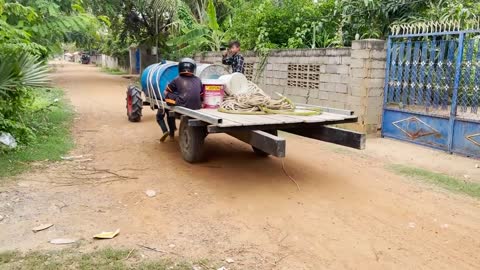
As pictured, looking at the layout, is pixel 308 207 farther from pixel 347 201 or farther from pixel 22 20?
pixel 22 20

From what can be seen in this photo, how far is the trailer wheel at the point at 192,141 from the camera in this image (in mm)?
5828

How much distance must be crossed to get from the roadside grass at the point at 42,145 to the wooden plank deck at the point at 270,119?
109 inches

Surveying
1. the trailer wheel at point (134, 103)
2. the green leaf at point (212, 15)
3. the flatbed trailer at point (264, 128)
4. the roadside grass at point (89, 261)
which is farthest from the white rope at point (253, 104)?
the green leaf at point (212, 15)

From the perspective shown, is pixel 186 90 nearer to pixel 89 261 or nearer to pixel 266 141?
pixel 266 141

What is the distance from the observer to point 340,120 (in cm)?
518

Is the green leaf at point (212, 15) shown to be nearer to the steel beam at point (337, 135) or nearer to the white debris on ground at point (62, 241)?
the steel beam at point (337, 135)

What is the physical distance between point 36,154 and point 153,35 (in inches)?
742

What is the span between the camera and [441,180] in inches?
220

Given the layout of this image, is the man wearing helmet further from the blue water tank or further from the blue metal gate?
the blue metal gate

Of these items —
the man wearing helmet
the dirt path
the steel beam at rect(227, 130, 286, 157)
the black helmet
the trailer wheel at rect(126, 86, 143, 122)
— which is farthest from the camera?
the trailer wheel at rect(126, 86, 143, 122)

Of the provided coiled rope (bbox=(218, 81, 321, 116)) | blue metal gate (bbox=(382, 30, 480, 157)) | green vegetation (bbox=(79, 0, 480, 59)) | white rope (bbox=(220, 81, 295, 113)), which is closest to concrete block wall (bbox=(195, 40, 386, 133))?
blue metal gate (bbox=(382, 30, 480, 157))

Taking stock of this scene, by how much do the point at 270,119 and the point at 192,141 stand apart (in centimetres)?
142

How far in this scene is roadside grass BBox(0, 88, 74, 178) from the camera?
5.73 meters

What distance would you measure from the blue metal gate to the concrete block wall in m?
0.22
